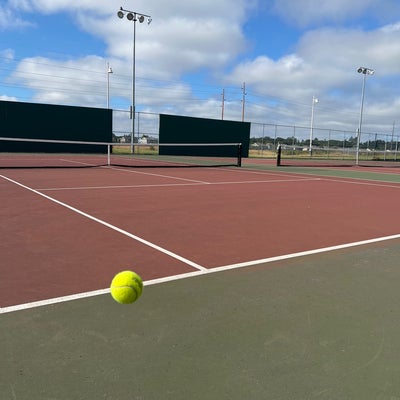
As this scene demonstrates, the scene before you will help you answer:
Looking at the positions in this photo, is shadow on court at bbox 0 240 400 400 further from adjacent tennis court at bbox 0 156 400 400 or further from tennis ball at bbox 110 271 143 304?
tennis ball at bbox 110 271 143 304

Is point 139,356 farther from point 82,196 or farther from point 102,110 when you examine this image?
point 102,110

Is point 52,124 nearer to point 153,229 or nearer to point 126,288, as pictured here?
point 153,229

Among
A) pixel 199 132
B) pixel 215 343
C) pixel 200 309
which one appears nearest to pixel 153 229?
pixel 200 309

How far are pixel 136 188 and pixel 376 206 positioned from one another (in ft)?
18.7

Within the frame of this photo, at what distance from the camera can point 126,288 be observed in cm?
312

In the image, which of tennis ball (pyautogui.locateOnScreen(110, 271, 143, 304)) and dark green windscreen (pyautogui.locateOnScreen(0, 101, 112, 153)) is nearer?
tennis ball (pyautogui.locateOnScreen(110, 271, 143, 304))

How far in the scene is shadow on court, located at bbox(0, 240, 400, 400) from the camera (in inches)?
89.1

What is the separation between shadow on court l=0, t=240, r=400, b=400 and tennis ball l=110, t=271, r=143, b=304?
11 centimetres

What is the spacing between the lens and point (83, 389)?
2223 millimetres

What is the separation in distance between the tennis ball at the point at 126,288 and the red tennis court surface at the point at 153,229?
0.59m

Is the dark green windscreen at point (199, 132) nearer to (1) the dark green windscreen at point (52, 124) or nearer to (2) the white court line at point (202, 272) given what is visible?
(1) the dark green windscreen at point (52, 124)

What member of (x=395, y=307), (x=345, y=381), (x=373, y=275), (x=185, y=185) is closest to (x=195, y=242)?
(x=373, y=275)

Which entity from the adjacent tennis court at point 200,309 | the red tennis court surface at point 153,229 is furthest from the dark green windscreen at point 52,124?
the adjacent tennis court at point 200,309

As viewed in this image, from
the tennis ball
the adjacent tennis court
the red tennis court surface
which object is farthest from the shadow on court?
the red tennis court surface
